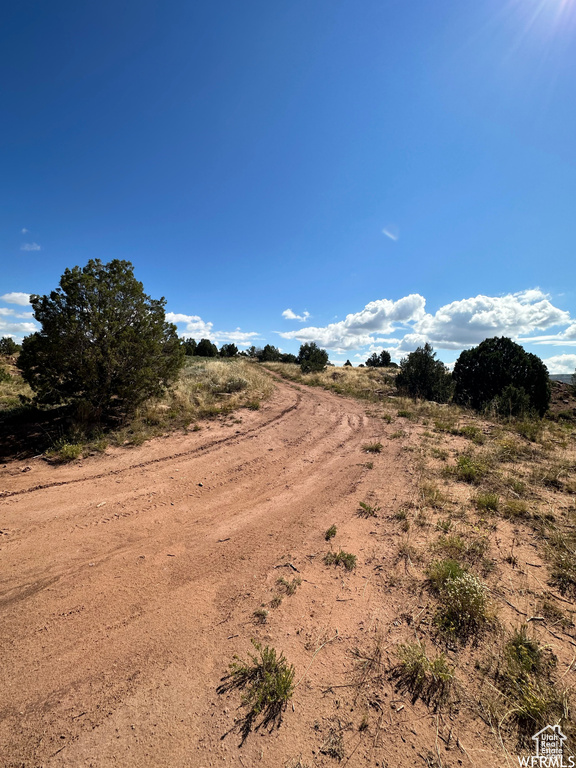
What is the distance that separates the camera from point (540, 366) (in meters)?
19.0

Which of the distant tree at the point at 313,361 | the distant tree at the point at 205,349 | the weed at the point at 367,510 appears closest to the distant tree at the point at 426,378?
the distant tree at the point at 313,361

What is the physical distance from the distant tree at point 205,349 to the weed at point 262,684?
45.5 metres

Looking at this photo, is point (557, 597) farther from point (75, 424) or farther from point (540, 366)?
point (540, 366)

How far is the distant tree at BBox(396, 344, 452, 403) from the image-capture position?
1992 centimetres

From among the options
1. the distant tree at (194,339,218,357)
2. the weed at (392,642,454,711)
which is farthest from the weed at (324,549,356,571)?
the distant tree at (194,339,218,357)

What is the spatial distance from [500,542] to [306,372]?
2473cm

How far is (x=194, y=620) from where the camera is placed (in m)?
2.93

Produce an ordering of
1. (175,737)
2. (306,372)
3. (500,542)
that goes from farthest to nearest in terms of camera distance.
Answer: (306,372) → (500,542) → (175,737)

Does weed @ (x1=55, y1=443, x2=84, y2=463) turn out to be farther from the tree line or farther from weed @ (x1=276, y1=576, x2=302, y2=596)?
weed @ (x1=276, y1=576, x2=302, y2=596)

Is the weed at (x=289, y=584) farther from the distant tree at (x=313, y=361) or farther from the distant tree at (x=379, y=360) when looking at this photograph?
the distant tree at (x=379, y=360)

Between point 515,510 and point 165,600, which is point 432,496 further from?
point 165,600

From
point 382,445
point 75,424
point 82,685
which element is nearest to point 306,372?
point 382,445

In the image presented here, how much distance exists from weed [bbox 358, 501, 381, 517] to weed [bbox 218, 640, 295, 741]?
2671 mm

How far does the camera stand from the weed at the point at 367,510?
192 inches
